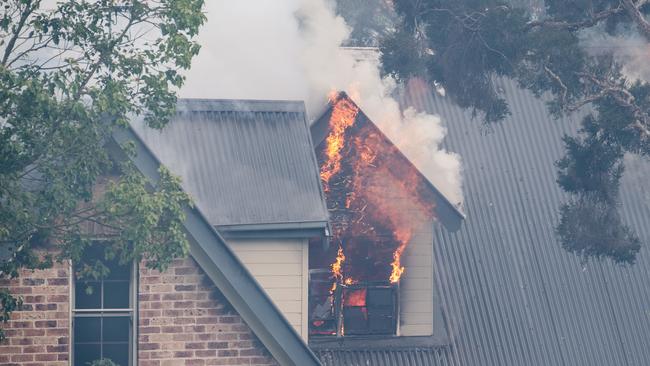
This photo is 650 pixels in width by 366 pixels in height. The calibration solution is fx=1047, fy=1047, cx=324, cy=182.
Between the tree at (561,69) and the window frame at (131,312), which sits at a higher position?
the tree at (561,69)

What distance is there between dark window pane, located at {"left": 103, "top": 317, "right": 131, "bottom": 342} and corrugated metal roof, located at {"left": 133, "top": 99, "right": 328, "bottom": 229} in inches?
62.3

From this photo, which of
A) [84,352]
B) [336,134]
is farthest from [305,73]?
[84,352]

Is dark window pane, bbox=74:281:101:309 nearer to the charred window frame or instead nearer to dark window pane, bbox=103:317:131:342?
dark window pane, bbox=103:317:131:342

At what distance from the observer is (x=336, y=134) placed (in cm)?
1501

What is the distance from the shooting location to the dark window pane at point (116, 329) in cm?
1180

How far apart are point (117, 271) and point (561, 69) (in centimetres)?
664

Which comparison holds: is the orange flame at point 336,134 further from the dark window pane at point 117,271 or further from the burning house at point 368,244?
the dark window pane at point 117,271

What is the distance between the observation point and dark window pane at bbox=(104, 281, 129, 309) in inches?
465

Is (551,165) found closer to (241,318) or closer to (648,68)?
(648,68)

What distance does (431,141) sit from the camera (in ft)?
58.3

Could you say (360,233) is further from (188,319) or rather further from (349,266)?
(188,319)

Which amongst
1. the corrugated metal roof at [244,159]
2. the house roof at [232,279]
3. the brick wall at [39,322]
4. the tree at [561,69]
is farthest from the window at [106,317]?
the tree at [561,69]

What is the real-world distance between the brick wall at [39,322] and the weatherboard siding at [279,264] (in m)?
2.18

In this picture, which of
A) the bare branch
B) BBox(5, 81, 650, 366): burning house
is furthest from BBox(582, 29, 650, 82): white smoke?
the bare branch
